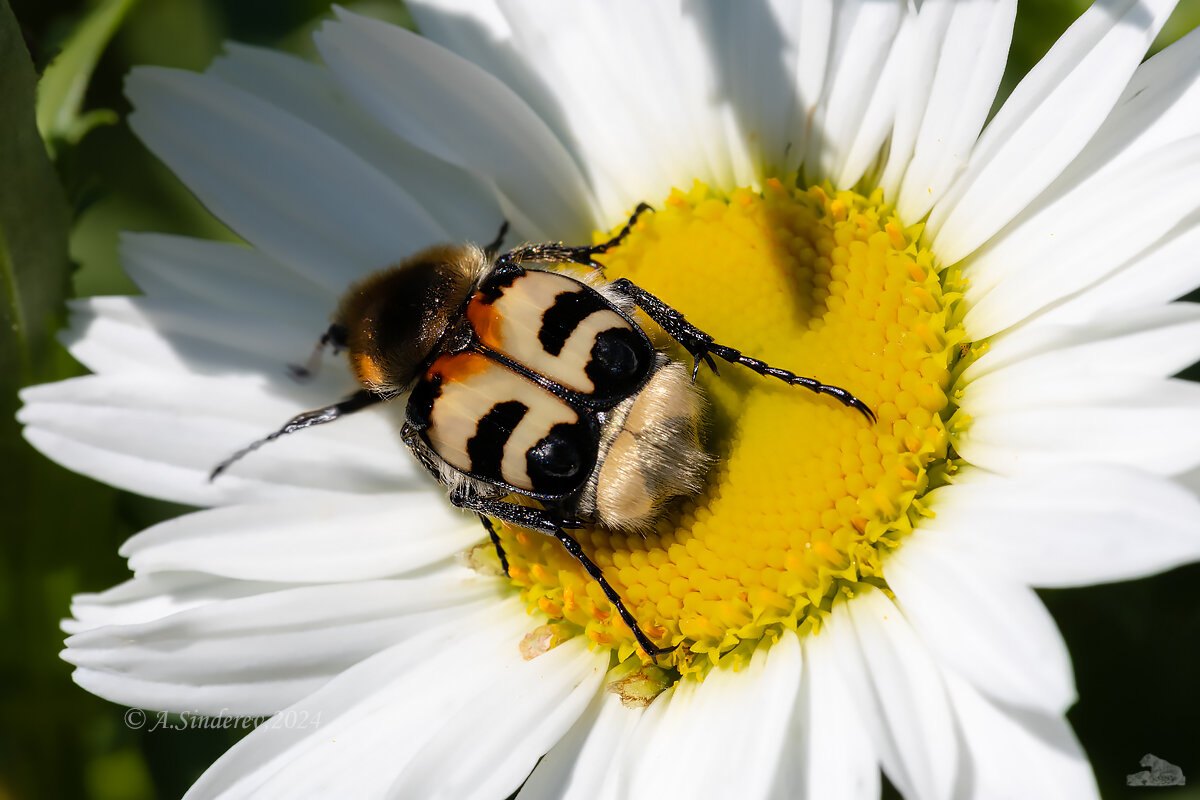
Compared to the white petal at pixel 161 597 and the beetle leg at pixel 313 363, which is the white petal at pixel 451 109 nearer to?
the beetle leg at pixel 313 363

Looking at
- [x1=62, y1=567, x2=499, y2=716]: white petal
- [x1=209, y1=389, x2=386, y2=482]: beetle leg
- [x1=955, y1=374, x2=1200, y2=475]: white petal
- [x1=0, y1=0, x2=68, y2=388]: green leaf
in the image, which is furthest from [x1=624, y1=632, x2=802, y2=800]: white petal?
[x1=0, y1=0, x2=68, y2=388]: green leaf

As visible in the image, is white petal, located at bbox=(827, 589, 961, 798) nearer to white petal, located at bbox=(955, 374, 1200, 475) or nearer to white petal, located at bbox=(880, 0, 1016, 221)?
white petal, located at bbox=(955, 374, 1200, 475)

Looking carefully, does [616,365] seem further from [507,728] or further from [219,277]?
[219,277]

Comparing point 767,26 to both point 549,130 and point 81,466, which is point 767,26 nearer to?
point 549,130

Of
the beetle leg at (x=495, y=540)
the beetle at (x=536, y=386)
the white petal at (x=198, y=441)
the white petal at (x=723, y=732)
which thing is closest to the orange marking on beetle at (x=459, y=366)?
the beetle at (x=536, y=386)

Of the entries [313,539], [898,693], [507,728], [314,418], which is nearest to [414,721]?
[507,728]
